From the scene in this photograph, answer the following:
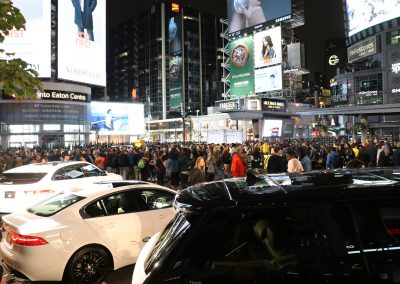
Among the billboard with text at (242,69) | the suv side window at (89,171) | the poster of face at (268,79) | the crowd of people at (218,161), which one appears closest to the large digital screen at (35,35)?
the billboard with text at (242,69)

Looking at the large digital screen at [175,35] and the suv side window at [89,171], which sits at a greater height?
the large digital screen at [175,35]

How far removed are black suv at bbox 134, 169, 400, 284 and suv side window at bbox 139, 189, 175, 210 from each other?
4.15 metres

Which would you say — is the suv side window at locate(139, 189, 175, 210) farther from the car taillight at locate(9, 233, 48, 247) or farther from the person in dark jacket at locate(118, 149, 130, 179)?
the person in dark jacket at locate(118, 149, 130, 179)

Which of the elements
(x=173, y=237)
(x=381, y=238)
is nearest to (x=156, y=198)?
(x=173, y=237)

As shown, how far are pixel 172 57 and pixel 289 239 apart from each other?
132464mm

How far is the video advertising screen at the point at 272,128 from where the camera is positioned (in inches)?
1898

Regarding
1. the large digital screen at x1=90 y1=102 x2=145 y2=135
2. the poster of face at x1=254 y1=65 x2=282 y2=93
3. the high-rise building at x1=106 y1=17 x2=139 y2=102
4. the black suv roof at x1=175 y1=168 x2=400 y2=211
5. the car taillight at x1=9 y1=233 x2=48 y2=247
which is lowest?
the car taillight at x1=9 y1=233 x2=48 y2=247

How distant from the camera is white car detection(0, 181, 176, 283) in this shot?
17.6ft

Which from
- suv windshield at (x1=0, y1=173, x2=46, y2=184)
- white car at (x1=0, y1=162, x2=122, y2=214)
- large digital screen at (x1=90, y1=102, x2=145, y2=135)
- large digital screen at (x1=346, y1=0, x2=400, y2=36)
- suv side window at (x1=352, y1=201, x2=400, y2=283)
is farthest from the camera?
large digital screen at (x1=90, y1=102, x2=145, y2=135)

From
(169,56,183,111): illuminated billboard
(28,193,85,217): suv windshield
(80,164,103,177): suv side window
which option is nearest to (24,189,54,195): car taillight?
(80,164,103,177): suv side window

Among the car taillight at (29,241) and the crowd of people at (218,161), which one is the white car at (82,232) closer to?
the car taillight at (29,241)

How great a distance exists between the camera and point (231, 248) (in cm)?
240

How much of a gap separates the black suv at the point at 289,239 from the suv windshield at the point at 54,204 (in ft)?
13.0

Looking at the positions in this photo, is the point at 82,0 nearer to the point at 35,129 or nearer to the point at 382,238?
the point at 35,129
